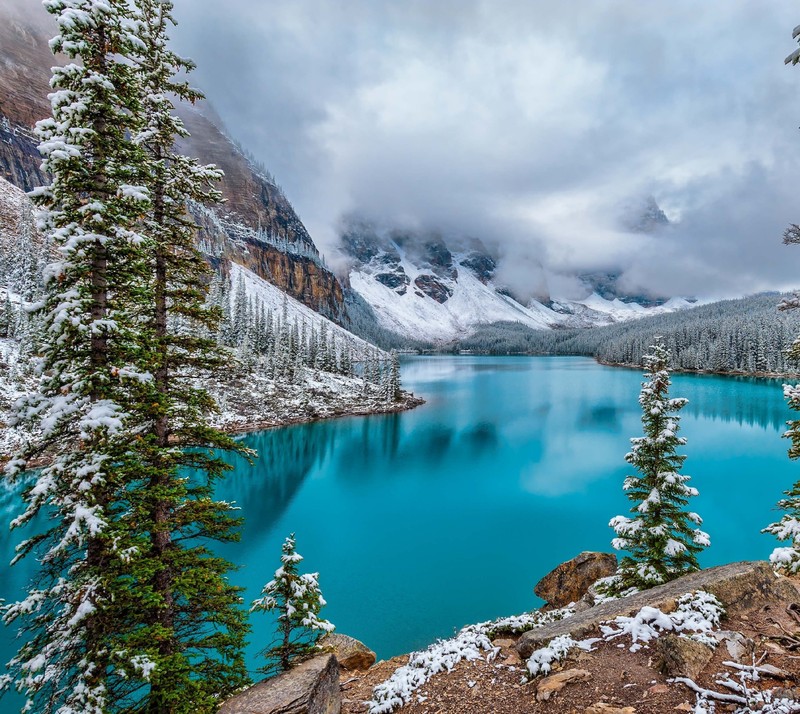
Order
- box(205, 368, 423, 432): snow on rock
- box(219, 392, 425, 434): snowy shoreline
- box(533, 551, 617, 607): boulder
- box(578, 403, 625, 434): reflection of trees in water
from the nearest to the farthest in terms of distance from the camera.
Answer: box(533, 551, 617, 607): boulder
box(219, 392, 425, 434): snowy shoreline
box(578, 403, 625, 434): reflection of trees in water
box(205, 368, 423, 432): snow on rock

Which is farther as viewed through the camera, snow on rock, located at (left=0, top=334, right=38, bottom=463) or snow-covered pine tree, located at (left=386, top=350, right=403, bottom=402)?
snow-covered pine tree, located at (left=386, top=350, right=403, bottom=402)

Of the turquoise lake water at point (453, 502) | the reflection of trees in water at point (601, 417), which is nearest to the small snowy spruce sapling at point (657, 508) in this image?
the turquoise lake water at point (453, 502)

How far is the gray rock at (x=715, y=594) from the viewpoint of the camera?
852cm

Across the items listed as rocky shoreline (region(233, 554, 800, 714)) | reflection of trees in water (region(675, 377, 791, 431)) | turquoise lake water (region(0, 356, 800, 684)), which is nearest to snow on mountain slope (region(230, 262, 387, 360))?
turquoise lake water (region(0, 356, 800, 684))

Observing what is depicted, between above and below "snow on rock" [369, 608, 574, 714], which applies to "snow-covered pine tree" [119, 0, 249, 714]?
above

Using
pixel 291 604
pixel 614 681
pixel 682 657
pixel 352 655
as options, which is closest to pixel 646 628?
pixel 682 657

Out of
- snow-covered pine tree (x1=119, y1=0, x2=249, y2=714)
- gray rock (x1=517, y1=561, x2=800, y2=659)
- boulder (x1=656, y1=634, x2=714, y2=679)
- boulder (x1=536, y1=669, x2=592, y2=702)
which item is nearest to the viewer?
boulder (x1=656, y1=634, x2=714, y2=679)

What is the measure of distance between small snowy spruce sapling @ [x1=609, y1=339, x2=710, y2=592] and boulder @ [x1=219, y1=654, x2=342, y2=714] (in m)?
10.5

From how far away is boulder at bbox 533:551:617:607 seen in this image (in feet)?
61.6

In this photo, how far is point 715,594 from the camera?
8.59 m

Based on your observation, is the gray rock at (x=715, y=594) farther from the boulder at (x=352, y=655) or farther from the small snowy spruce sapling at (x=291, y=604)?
the boulder at (x=352, y=655)

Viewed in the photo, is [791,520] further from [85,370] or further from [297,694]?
[85,370]

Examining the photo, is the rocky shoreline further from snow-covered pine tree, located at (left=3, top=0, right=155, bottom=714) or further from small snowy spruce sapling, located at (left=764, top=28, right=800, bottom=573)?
snow-covered pine tree, located at (left=3, top=0, right=155, bottom=714)

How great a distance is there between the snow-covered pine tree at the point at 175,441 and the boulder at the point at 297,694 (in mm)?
864
